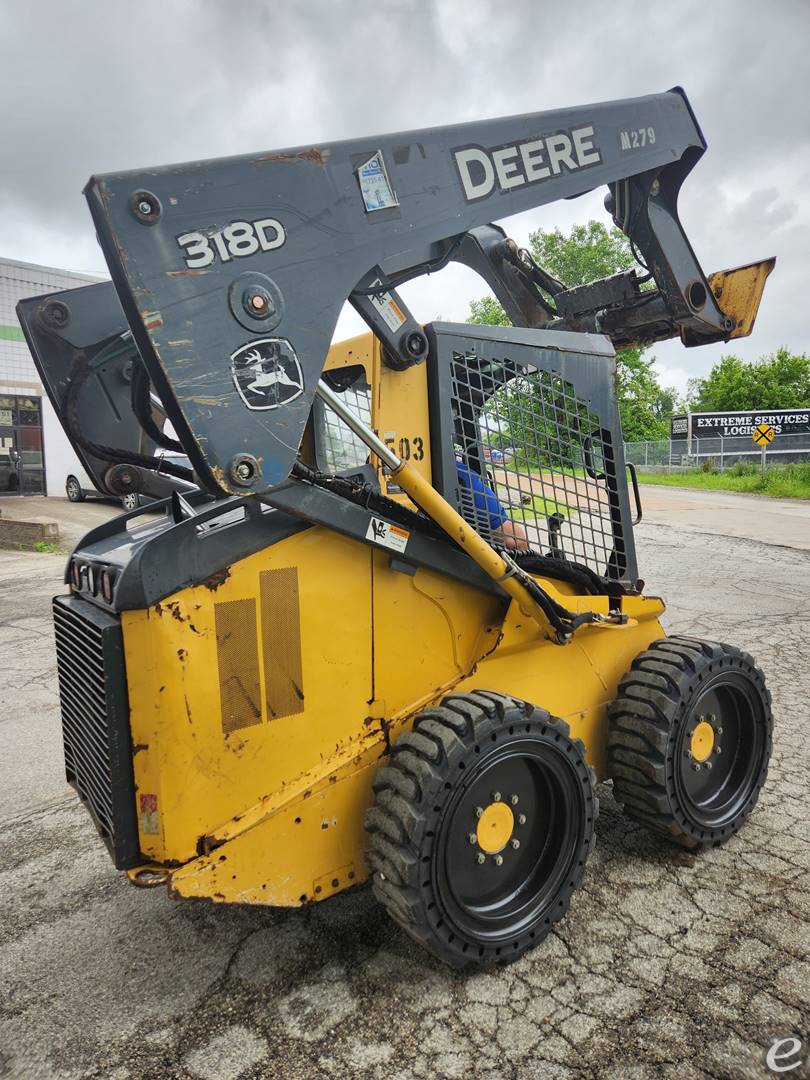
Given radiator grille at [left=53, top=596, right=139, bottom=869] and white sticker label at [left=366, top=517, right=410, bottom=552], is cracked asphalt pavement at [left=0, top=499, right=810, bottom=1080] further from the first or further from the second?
white sticker label at [left=366, top=517, right=410, bottom=552]

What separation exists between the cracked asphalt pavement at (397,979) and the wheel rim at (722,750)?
7.7 inches

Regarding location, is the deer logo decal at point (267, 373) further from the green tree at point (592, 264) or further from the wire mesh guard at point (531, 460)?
the green tree at point (592, 264)

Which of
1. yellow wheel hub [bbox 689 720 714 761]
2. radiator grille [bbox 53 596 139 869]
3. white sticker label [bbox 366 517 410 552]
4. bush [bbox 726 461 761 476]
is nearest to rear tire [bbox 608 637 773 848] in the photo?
yellow wheel hub [bbox 689 720 714 761]

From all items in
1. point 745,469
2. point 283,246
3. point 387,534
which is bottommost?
point 745,469

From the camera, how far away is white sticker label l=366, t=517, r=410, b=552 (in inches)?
93.6

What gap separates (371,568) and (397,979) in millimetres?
1364

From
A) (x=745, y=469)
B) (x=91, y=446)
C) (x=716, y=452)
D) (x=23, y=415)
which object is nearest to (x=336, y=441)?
(x=91, y=446)

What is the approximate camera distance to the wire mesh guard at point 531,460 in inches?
107

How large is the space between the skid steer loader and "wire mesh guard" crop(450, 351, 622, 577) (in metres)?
0.01

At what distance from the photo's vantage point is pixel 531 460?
9.32 feet

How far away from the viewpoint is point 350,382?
119 inches

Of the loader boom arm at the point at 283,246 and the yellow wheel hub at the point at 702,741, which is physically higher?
the loader boom arm at the point at 283,246

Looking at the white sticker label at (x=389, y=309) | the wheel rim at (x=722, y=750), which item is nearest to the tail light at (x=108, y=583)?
the white sticker label at (x=389, y=309)

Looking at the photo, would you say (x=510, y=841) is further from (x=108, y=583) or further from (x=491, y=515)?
(x=108, y=583)
